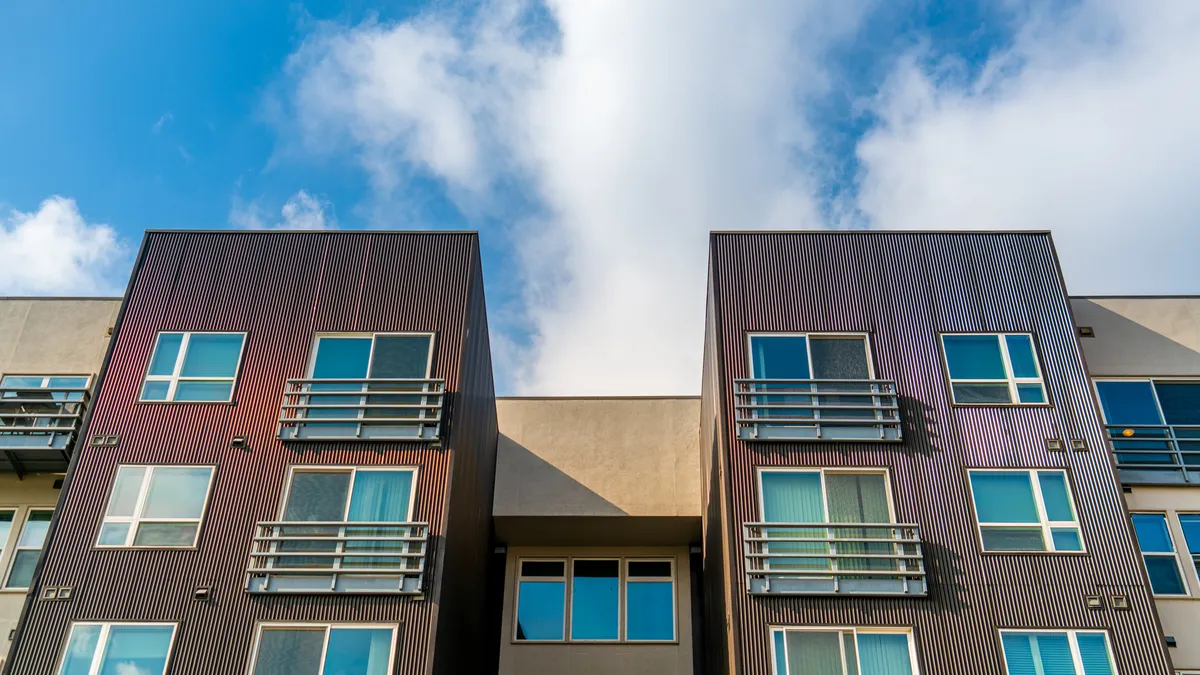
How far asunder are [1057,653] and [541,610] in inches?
493

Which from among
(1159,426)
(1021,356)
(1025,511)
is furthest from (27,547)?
(1159,426)

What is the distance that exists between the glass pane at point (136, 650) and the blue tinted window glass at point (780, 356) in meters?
11.5

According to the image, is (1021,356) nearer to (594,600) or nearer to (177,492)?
(594,600)

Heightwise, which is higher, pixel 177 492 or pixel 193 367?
pixel 193 367

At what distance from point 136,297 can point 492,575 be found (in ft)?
35.2

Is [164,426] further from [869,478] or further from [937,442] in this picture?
[937,442]

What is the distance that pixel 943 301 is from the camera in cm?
1952

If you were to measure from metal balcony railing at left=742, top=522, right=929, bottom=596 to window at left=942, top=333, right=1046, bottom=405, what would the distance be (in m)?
3.26

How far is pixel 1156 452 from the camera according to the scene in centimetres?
1988

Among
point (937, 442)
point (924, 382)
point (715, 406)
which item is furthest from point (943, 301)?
point (715, 406)

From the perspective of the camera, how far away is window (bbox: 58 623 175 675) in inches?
630

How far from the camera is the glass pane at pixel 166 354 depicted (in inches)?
742

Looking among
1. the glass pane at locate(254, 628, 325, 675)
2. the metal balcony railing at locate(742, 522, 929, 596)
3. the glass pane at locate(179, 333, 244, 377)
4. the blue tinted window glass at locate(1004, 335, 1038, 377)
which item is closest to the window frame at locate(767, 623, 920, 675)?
the metal balcony railing at locate(742, 522, 929, 596)

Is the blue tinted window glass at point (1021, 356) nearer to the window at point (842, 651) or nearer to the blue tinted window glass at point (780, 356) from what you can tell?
the blue tinted window glass at point (780, 356)
